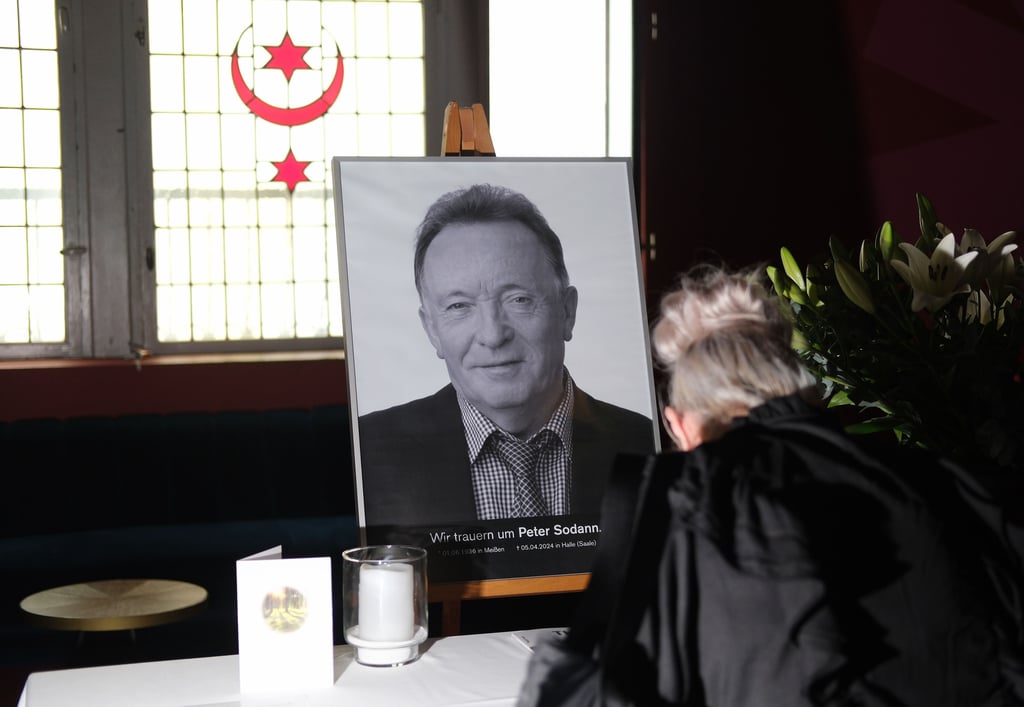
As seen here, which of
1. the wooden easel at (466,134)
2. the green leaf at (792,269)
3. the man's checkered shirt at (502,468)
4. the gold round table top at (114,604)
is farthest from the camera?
the gold round table top at (114,604)

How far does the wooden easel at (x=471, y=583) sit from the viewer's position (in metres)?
2.09

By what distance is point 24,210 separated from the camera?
4.82m

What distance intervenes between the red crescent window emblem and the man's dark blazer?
3.14 meters

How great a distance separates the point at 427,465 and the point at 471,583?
0.24 metres

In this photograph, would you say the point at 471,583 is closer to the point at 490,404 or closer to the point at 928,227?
the point at 490,404

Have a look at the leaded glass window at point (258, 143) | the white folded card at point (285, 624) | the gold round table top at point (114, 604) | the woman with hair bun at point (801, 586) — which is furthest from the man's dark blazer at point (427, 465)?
the leaded glass window at point (258, 143)

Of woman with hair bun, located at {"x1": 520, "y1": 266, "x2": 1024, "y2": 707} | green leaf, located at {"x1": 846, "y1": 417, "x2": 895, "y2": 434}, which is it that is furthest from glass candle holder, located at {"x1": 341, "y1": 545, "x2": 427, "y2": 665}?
green leaf, located at {"x1": 846, "y1": 417, "x2": 895, "y2": 434}

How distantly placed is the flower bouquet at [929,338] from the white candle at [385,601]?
85 centimetres

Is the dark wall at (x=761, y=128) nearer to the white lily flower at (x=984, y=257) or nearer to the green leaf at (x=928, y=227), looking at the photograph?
the green leaf at (x=928, y=227)

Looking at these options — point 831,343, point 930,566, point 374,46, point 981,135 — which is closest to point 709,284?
point 930,566

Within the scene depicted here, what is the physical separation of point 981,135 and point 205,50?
10.7ft

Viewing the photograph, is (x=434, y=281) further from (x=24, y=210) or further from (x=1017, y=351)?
(x=24, y=210)

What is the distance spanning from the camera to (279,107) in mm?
5008

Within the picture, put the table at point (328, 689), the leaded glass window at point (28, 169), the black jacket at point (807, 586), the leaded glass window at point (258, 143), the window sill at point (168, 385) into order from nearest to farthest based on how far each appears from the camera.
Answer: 1. the black jacket at point (807, 586)
2. the table at point (328, 689)
3. the window sill at point (168, 385)
4. the leaded glass window at point (28, 169)
5. the leaded glass window at point (258, 143)
